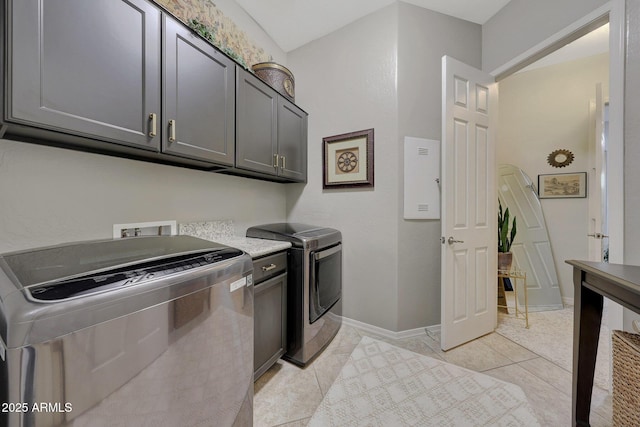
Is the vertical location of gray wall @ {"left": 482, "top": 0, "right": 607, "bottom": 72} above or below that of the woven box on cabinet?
above

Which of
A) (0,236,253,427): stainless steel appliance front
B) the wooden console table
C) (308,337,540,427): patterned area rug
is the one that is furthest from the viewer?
(308,337,540,427): patterned area rug

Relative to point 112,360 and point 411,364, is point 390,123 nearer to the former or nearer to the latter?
point 411,364

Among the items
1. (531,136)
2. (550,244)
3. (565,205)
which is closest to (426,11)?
(531,136)

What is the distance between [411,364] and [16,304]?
209 centimetres

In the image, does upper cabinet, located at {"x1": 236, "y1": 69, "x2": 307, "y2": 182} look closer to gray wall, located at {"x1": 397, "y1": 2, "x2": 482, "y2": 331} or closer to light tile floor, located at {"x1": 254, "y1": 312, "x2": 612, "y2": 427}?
gray wall, located at {"x1": 397, "y1": 2, "x2": 482, "y2": 331}

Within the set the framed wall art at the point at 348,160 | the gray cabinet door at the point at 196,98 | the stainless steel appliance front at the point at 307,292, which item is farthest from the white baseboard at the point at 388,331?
the gray cabinet door at the point at 196,98

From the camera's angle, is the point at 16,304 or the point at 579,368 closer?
the point at 16,304

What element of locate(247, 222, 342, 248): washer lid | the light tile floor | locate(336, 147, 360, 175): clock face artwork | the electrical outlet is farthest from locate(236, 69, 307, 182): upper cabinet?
the light tile floor

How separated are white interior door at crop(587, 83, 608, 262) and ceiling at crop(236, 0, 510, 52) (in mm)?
1327

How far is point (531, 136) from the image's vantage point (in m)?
3.03

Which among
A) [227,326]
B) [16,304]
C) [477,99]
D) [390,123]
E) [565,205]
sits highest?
[477,99]

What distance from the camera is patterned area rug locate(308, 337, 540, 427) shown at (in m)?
1.33

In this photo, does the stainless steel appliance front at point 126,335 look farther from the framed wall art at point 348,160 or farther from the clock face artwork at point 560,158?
the clock face artwork at point 560,158

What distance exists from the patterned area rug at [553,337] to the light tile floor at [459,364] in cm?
10
